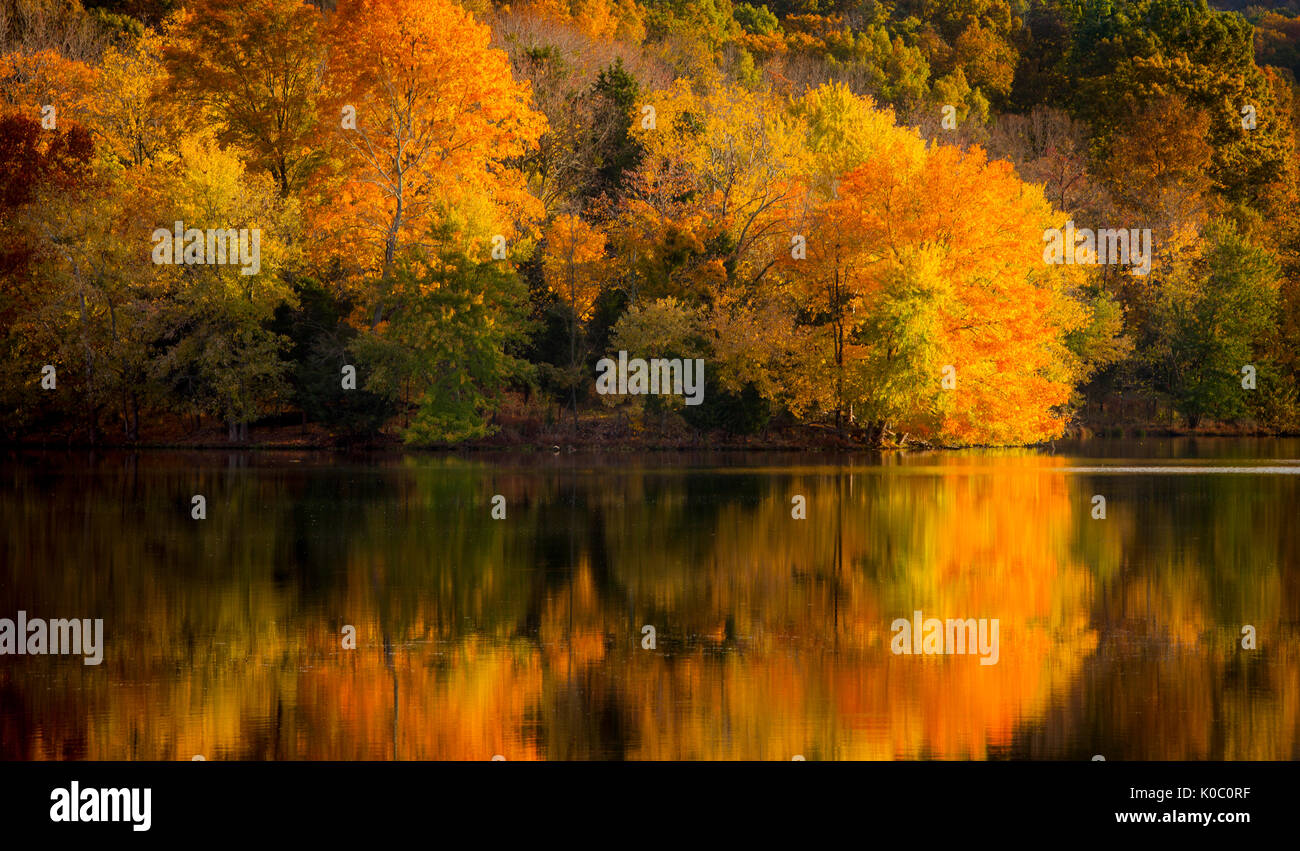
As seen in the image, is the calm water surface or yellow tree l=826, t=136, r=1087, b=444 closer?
the calm water surface

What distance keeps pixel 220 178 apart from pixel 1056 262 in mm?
31401

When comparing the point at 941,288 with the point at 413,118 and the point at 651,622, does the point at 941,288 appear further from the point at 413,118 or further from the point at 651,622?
the point at 651,622

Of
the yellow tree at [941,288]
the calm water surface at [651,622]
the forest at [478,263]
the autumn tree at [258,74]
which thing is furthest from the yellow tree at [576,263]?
the calm water surface at [651,622]

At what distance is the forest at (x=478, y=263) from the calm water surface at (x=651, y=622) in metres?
17.8

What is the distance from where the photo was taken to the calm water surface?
12.3 m

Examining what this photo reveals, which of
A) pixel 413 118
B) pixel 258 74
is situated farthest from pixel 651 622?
pixel 258 74

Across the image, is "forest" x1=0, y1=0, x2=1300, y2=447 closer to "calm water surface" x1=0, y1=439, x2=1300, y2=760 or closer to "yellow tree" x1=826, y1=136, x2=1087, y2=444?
"yellow tree" x1=826, y1=136, x2=1087, y2=444

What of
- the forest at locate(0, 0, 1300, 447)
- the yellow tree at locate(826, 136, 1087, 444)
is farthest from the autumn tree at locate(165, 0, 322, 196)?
the yellow tree at locate(826, 136, 1087, 444)

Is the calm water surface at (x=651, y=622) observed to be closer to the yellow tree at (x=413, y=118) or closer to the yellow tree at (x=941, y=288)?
the yellow tree at (x=941, y=288)

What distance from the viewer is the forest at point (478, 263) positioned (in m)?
51.8

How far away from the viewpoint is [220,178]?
5184 centimetres

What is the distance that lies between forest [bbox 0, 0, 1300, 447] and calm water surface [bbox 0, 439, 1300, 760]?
17833 millimetres
